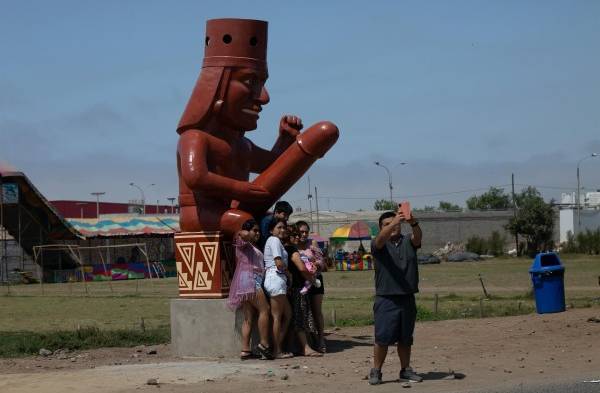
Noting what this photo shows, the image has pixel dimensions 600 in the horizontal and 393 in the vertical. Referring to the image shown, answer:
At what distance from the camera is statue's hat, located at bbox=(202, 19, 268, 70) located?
1305cm

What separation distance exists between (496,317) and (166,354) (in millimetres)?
6579

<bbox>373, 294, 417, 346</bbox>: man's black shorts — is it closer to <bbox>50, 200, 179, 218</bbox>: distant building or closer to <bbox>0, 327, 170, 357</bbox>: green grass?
<bbox>0, 327, 170, 357</bbox>: green grass

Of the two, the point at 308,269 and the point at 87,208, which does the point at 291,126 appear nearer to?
the point at 308,269

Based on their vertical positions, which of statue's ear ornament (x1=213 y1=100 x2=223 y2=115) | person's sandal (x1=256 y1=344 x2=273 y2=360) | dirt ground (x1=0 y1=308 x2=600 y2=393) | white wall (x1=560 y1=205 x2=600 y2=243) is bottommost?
dirt ground (x1=0 y1=308 x2=600 y2=393)

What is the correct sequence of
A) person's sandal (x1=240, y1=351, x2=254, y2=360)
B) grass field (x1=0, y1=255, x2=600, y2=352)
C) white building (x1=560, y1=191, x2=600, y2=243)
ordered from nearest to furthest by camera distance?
person's sandal (x1=240, y1=351, x2=254, y2=360)
grass field (x1=0, y1=255, x2=600, y2=352)
white building (x1=560, y1=191, x2=600, y2=243)

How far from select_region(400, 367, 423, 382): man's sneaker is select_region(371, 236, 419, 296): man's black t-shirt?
2.82 feet

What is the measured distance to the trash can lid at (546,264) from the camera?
18.0 metres

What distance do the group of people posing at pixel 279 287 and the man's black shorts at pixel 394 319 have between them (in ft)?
7.92

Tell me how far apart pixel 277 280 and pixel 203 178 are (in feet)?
5.07

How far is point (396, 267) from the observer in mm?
9984

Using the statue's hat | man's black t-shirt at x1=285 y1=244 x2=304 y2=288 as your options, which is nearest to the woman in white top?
man's black t-shirt at x1=285 y1=244 x2=304 y2=288

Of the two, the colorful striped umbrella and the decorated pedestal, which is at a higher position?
the colorful striped umbrella

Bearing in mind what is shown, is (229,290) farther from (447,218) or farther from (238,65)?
(447,218)

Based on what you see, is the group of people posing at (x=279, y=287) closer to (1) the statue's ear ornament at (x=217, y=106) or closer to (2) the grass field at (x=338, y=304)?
(1) the statue's ear ornament at (x=217, y=106)
